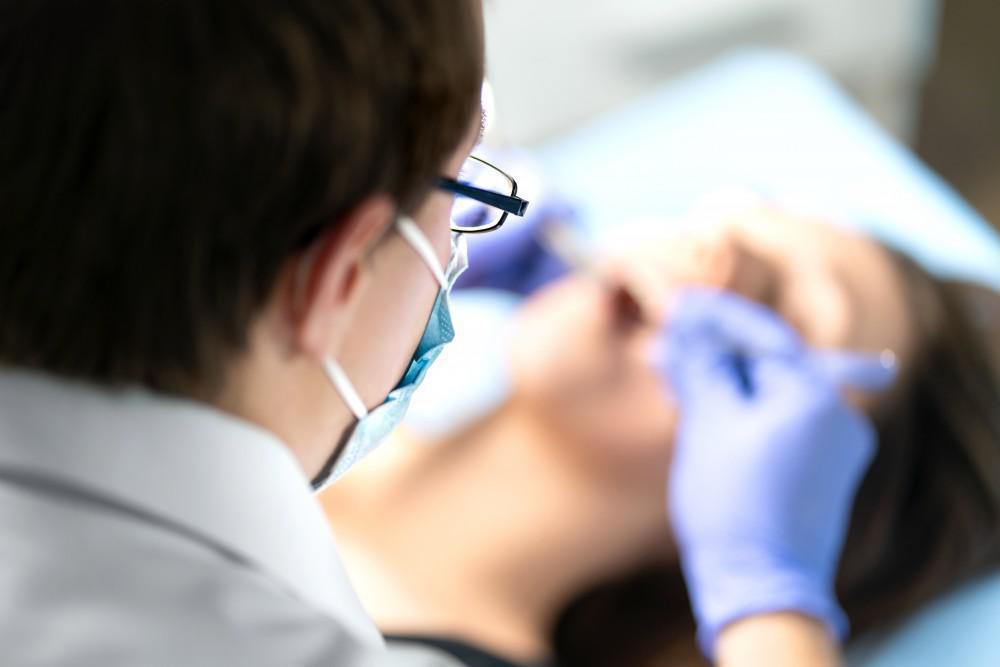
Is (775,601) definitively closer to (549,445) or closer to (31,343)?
(549,445)

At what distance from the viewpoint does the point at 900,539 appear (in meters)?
1.35

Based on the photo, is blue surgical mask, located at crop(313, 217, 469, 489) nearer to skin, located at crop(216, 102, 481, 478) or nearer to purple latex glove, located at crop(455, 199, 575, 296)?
skin, located at crop(216, 102, 481, 478)

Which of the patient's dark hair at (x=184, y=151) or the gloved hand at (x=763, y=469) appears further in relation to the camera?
the gloved hand at (x=763, y=469)

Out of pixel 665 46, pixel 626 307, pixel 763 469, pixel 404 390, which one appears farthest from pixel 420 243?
pixel 665 46

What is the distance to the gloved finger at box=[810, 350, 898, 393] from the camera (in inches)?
50.6

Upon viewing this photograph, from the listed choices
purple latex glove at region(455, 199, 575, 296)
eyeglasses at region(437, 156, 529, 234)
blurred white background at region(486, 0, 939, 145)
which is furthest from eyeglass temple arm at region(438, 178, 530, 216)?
blurred white background at region(486, 0, 939, 145)

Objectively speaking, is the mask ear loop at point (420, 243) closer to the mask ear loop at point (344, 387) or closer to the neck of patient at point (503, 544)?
the mask ear loop at point (344, 387)

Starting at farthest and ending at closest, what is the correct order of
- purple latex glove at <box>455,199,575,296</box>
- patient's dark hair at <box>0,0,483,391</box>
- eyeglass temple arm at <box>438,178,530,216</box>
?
purple latex glove at <box>455,199,575,296</box>
eyeglass temple arm at <box>438,178,530,216</box>
patient's dark hair at <box>0,0,483,391</box>

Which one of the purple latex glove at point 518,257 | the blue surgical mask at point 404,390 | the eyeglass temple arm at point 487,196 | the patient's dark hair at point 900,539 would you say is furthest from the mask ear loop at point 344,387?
the purple latex glove at point 518,257

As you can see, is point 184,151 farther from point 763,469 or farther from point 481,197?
point 763,469

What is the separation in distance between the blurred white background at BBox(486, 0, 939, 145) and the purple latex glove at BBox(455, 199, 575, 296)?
18.8 inches

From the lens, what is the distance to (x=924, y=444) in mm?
1355

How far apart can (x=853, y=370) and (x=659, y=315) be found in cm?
24

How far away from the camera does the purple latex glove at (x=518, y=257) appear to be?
1639 millimetres
